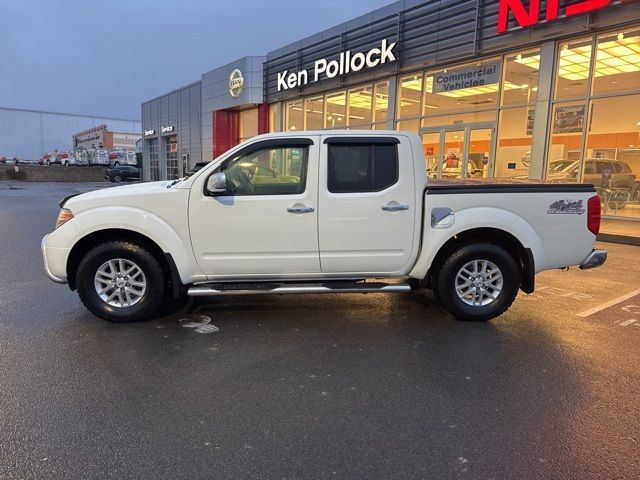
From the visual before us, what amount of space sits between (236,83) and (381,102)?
9872 mm

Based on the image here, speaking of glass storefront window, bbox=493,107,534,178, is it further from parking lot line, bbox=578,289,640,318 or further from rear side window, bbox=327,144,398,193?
rear side window, bbox=327,144,398,193

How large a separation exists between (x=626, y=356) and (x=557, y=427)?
1.65m

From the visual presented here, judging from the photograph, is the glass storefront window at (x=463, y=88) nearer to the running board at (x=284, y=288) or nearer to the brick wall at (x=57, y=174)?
the running board at (x=284, y=288)

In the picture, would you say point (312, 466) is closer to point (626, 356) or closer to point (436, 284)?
point (436, 284)

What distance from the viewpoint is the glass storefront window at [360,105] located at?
62.5 feet

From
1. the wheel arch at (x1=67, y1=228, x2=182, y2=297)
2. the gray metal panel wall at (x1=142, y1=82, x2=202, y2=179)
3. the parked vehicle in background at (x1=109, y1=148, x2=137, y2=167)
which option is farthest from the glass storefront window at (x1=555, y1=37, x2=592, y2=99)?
the parked vehicle in background at (x1=109, y1=148, x2=137, y2=167)

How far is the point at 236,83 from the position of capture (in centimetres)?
2495

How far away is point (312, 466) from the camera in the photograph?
8.66ft

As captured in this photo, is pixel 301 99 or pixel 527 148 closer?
pixel 527 148

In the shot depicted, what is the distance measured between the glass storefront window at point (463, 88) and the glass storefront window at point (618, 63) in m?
2.86

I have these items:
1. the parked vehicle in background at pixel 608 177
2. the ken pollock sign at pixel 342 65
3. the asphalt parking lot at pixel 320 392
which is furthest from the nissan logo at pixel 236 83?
the asphalt parking lot at pixel 320 392

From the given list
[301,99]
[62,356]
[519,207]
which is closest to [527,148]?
[519,207]

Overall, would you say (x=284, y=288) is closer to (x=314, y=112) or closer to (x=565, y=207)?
(x=565, y=207)

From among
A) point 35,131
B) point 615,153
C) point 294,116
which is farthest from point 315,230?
point 35,131
